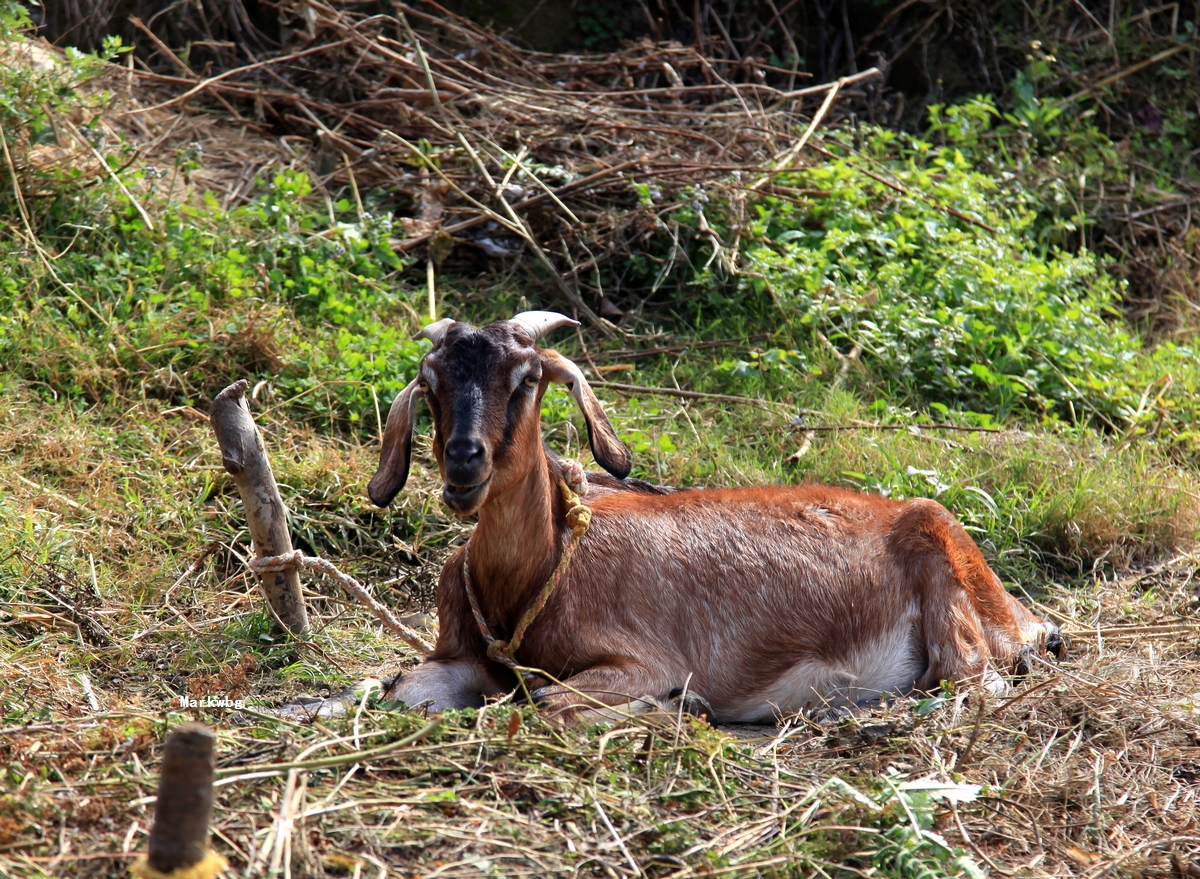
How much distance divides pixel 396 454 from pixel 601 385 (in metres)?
2.39

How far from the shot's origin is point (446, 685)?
12.9ft

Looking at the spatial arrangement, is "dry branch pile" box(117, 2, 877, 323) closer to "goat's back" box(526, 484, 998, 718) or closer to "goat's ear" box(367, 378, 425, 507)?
"goat's back" box(526, 484, 998, 718)

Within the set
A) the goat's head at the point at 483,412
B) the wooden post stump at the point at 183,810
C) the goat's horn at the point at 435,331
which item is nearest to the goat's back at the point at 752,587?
the goat's head at the point at 483,412

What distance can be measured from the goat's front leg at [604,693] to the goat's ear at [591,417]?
666 mm

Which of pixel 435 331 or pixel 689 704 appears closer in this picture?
pixel 689 704

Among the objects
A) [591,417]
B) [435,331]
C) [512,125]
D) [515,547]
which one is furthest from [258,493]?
[512,125]

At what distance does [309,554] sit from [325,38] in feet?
15.8

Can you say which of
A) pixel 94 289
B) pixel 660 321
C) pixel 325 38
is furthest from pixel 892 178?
pixel 94 289

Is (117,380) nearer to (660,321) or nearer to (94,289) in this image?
(94,289)

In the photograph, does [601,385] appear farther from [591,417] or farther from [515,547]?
[515,547]

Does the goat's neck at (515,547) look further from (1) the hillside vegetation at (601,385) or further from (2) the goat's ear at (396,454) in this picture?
(1) the hillside vegetation at (601,385)

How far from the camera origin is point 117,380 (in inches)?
223

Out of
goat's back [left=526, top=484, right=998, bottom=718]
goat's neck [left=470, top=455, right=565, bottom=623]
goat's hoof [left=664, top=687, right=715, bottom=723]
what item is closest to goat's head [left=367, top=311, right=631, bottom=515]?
goat's neck [left=470, top=455, right=565, bottom=623]

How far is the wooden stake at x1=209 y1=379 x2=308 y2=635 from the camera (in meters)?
4.27
